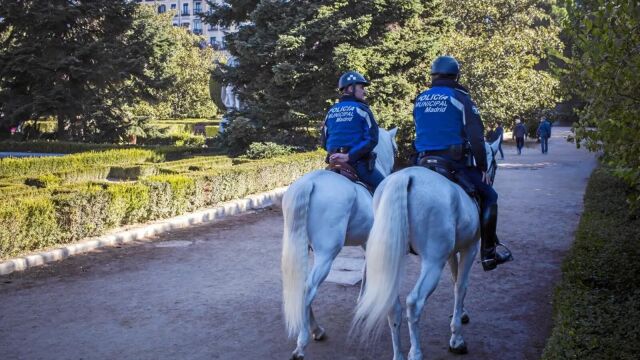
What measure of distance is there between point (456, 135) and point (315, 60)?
19.3m

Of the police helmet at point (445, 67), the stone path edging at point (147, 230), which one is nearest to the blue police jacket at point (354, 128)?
the police helmet at point (445, 67)

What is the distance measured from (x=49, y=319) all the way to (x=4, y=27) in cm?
3296

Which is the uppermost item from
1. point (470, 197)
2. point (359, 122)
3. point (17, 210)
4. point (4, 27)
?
point (4, 27)

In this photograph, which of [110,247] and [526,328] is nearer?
[526,328]

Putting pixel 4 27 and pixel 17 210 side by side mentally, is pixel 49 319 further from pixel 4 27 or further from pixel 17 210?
pixel 4 27

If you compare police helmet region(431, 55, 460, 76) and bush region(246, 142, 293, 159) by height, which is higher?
police helmet region(431, 55, 460, 76)

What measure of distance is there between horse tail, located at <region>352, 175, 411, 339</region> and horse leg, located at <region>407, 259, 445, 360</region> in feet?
0.75

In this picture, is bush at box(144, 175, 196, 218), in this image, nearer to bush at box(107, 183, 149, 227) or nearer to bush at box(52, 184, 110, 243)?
bush at box(107, 183, 149, 227)

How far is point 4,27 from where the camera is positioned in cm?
3494

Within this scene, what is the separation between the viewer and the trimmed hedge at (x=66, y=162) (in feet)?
77.9

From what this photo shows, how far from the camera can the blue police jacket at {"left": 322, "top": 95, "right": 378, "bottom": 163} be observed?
22.6ft

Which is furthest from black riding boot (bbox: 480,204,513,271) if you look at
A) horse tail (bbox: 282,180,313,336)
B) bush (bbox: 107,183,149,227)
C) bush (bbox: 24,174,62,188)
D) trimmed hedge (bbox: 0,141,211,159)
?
trimmed hedge (bbox: 0,141,211,159)

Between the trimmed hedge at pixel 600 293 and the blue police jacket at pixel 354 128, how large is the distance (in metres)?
2.55

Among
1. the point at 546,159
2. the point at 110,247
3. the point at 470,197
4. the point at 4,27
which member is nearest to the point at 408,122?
the point at 546,159
